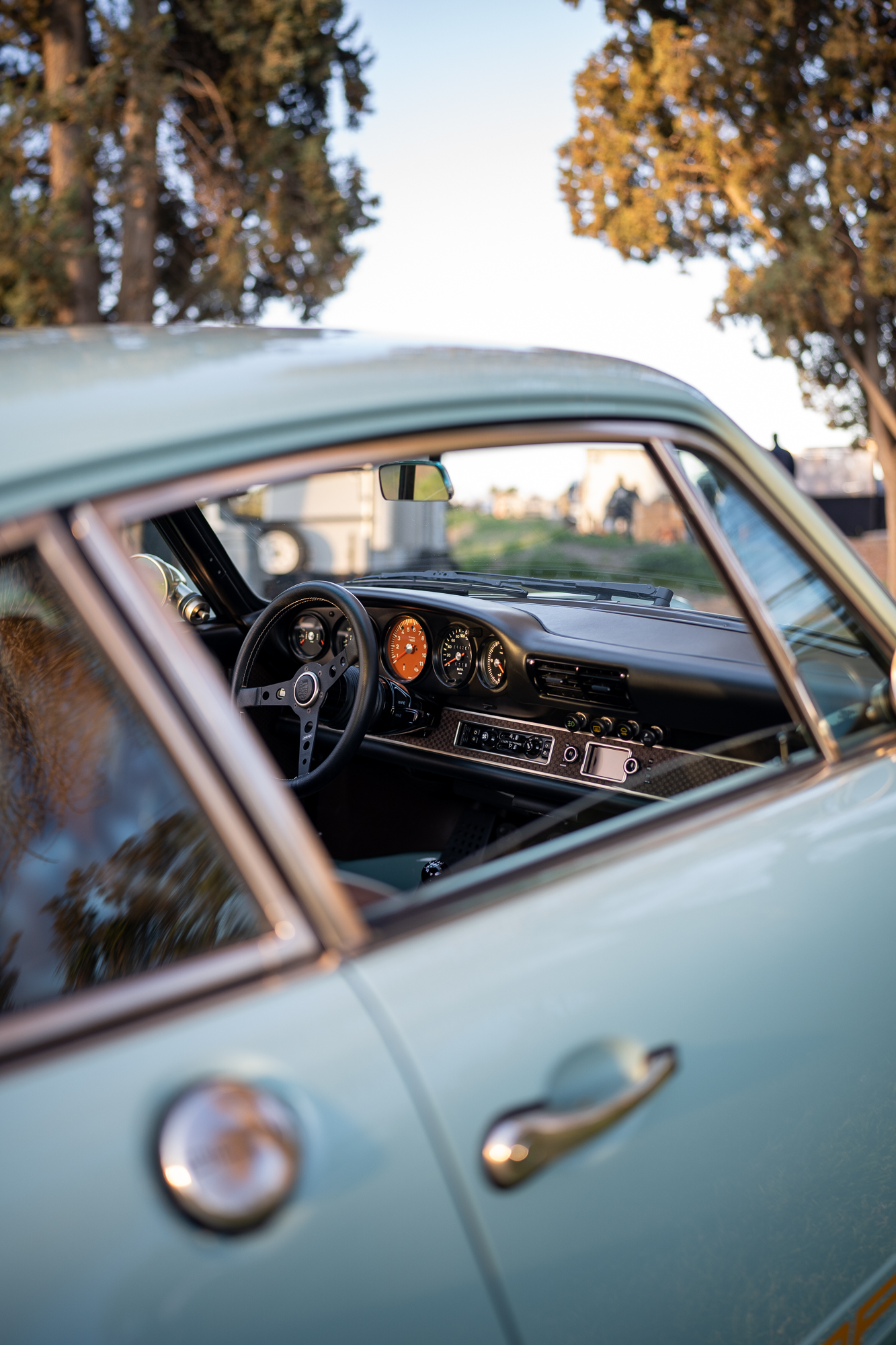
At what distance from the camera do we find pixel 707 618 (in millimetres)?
3070

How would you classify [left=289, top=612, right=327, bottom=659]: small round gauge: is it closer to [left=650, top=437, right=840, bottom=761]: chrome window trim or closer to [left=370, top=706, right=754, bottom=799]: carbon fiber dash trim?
[left=370, top=706, right=754, bottom=799]: carbon fiber dash trim

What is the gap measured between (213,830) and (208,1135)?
10.7 inches

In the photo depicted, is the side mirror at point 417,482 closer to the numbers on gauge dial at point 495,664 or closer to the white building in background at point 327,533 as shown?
the numbers on gauge dial at point 495,664

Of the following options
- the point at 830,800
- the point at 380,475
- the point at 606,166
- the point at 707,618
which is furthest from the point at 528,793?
the point at 606,166

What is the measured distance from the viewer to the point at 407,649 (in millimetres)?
3730

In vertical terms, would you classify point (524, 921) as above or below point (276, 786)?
below

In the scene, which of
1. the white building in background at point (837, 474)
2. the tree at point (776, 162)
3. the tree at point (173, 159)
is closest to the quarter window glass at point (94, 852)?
the tree at point (173, 159)

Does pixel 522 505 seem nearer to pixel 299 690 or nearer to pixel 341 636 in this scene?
pixel 341 636

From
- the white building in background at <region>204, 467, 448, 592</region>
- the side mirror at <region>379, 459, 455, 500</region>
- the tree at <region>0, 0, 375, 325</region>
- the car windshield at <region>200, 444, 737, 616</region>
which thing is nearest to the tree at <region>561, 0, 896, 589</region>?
the tree at <region>0, 0, 375, 325</region>

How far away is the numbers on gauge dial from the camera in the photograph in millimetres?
3455

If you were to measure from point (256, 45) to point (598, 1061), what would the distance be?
15281 mm

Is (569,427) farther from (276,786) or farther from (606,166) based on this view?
(606,166)

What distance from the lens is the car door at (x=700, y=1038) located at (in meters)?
1.04

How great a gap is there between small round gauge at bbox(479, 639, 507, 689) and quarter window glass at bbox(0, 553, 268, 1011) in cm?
199
